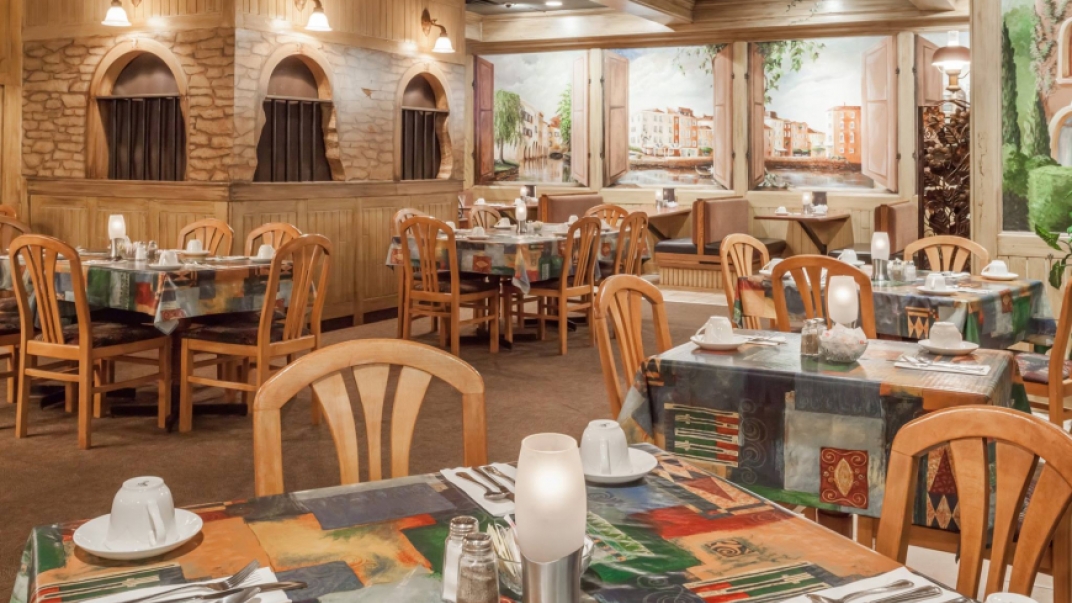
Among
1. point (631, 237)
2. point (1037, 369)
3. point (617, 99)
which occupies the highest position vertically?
point (617, 99)

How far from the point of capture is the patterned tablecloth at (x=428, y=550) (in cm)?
142

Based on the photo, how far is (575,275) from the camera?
7.38 meters

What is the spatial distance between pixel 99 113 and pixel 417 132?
2679mm

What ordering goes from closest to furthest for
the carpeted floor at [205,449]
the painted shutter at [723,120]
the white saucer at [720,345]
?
1. the white saucer at [720,345]
2. the carpeted floor at [205,449]
3. the painted shutter at [723,120]

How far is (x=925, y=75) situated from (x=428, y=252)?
21.2 feet

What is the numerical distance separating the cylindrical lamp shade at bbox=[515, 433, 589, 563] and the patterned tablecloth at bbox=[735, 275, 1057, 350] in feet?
11.6

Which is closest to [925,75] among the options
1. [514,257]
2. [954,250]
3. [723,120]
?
[723,120]

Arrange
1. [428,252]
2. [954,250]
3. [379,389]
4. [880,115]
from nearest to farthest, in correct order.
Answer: [379,389] → [954,250] → [428,252] → [880,115]

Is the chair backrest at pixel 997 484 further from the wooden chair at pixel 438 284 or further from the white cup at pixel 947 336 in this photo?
the wooden chair at pixel 438 284

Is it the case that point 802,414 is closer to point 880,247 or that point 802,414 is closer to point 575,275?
point 880,247

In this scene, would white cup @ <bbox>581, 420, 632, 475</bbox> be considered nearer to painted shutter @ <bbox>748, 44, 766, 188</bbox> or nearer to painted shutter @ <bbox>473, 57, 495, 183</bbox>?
painted shutter @ <bbox>748, 44, 766, 188</bbox>

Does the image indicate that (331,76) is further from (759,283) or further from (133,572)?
(133,572)

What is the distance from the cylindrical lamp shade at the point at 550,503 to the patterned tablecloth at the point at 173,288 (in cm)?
400

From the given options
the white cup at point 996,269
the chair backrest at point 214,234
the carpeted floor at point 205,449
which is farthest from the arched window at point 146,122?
the white cup at point 996,269
